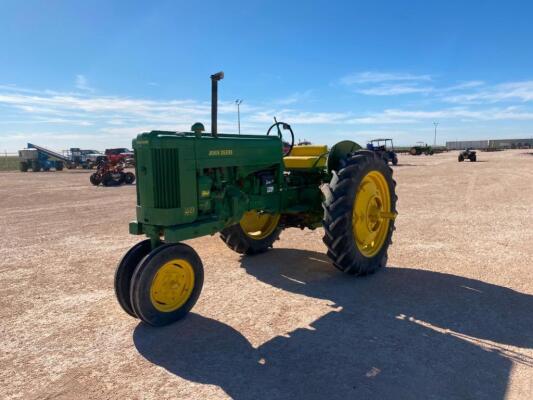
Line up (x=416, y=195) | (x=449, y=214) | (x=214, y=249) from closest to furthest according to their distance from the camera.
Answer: (x=214, y=249) → (x=449, y=214) → (x=416, y=195)

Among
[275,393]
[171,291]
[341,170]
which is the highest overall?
[341,170]

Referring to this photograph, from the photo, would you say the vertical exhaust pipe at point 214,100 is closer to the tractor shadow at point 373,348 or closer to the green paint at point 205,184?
the green paint at point 205,184

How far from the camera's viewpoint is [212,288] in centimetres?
481

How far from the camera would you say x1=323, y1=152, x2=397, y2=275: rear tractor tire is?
15.7 ft

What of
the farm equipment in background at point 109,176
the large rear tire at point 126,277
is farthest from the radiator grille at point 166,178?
the farm equipment in background at point 109,176

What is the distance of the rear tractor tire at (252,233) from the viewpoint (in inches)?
235

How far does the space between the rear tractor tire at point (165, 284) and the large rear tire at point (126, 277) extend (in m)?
0.15

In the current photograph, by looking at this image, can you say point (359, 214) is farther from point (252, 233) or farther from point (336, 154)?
point (252, 233)

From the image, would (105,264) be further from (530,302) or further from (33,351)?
(530,302)

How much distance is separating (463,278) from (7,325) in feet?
16.7

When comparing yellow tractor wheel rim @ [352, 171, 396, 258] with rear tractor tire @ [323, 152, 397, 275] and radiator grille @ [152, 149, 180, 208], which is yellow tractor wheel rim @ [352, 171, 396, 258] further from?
radiator grille @ [152, 149, 180, 208]

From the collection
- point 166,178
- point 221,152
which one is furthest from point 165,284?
point 221,152

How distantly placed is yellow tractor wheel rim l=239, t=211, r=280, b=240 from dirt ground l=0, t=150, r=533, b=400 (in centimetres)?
39

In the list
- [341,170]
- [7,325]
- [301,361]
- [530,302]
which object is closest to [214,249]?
[341,170]
